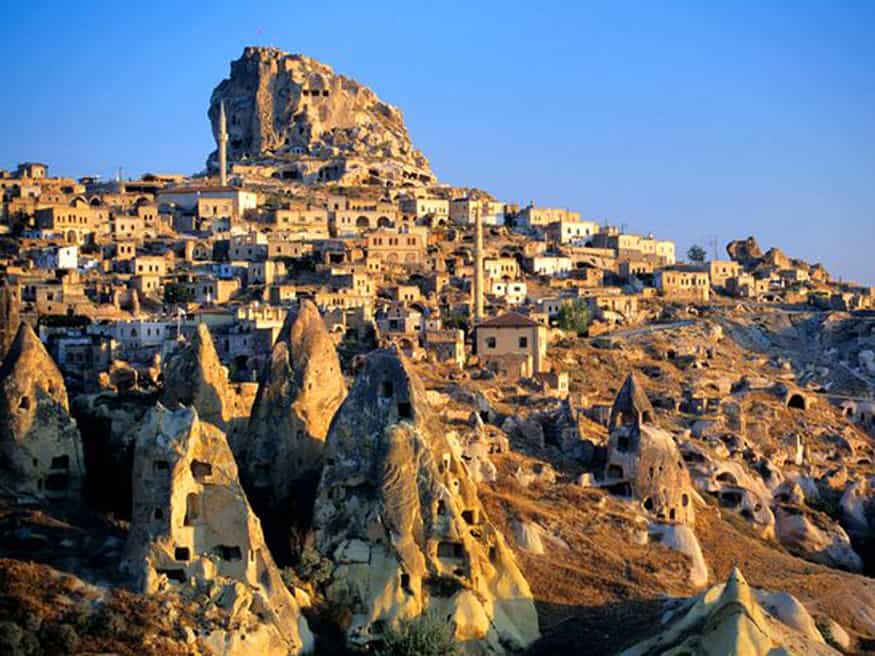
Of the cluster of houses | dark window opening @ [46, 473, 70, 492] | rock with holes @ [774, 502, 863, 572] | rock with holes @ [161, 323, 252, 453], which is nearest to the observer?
dark window opening @ [46, 473, 70, 492]

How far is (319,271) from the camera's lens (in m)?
80.6

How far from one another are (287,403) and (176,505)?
8.20 meters

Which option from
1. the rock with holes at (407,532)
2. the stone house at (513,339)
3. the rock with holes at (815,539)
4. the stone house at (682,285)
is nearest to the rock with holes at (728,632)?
the rock with holes at (407,532)

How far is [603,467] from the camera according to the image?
48344 mm

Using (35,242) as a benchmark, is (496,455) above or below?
below

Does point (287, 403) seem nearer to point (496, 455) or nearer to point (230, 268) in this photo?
point (496, 455)

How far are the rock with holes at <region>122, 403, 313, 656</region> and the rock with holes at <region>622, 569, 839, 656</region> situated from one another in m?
7.50

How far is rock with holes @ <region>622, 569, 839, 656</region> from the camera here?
95.9ft

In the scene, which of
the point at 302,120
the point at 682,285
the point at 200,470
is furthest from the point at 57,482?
the point at 302,120

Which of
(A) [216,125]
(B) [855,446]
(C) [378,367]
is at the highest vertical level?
(A) [216,125]

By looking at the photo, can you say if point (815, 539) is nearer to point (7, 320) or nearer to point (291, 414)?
point (291, 414)

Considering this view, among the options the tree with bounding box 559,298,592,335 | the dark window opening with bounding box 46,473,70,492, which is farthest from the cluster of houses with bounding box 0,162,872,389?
the dark window opening with bounding box 46,473,70,492

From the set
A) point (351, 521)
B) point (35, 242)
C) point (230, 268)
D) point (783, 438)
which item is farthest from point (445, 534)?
point (35, 242)

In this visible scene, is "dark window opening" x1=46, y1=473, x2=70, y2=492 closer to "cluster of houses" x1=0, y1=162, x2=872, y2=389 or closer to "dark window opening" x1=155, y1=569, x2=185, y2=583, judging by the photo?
"dark window opening" x1=155, y1=569, x2=185, y2=583
